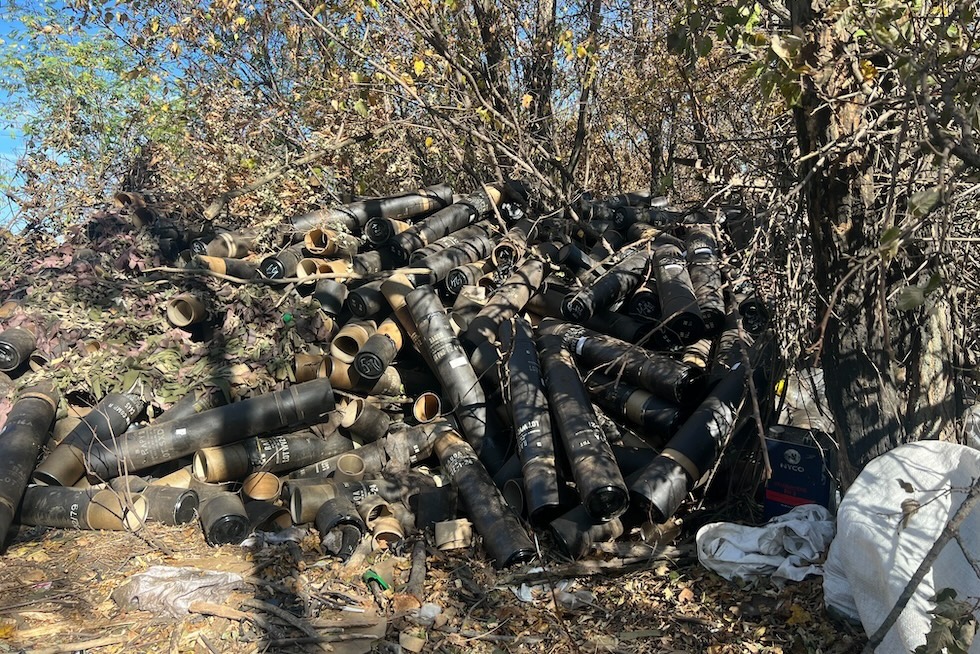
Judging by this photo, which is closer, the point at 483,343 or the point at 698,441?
the point at 698,441

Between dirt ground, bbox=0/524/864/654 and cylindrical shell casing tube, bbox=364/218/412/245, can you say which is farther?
cylindrical shell casing tube, bbox=364/218/412/245

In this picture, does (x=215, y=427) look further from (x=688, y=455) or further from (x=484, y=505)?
(x=688, y=455)

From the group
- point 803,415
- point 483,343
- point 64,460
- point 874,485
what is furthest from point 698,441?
point 64,460

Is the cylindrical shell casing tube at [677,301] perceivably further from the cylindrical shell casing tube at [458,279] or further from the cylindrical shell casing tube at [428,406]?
the cylindrical shell casing tube at [428,406]

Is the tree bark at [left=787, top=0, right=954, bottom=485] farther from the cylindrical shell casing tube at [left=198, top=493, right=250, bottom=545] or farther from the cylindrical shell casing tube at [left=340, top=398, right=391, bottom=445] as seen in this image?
the cylindrical shell casing tube at [left=198, top=493, right=250, bottom=545]

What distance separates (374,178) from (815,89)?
7.50m

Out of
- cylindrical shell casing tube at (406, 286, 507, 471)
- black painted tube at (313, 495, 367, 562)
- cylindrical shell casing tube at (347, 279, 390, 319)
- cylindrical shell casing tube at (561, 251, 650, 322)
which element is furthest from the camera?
cylindrical shell casing tube at (347, 279, 390, 319)

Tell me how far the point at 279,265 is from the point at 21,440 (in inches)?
96.4

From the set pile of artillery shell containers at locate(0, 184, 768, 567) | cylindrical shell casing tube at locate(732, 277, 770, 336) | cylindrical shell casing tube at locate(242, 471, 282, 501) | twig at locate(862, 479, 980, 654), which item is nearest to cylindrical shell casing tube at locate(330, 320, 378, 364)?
pile of artillery shell containers at locate(0, 184, 768, 567)

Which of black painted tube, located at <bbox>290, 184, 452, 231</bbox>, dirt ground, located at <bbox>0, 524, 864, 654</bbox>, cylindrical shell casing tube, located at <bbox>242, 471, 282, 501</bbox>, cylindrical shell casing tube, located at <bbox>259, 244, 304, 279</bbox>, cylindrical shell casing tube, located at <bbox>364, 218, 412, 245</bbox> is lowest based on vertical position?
dirt ground, located at <bbox>0, 524, 864, 654</bbox>

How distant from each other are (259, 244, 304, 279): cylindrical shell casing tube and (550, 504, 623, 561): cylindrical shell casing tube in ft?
11.8

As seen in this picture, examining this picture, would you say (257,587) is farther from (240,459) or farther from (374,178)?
(374,178)

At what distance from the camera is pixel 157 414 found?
558cm

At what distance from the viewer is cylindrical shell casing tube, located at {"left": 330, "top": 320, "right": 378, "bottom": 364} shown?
5.77 metres
